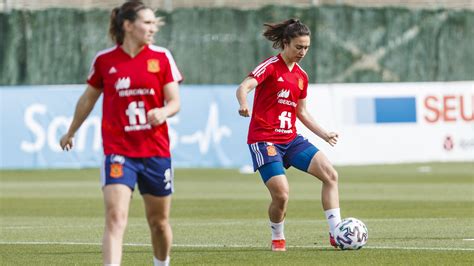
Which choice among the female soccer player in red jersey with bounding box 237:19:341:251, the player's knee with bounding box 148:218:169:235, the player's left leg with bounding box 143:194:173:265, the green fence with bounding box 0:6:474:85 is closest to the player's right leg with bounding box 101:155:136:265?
the player's left leg with bounding box 143:194:173:265

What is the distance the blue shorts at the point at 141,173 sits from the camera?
9.94m

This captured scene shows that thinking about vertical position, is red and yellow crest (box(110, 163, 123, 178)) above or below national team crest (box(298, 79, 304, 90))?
A: below

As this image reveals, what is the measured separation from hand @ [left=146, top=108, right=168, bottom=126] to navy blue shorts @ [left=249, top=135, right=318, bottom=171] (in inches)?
154

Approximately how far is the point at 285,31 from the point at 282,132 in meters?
1.04

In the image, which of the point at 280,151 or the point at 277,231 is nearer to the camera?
the point at 277,231

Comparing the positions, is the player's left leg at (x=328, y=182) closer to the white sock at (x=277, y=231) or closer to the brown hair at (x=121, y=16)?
the white sock at (x=277, y=231)

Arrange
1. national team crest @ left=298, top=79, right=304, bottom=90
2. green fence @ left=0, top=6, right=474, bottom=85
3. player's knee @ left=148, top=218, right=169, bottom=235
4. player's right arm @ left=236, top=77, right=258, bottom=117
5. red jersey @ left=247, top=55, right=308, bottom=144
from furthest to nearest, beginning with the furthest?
green fence @ left=0, top=6, right=474, bottom=85, national team crest @ left=298, top=79, right=304, bottom=90, red jersey @ left=247, top=55, right=308, bottom=144, player's right arm @ left=236, top=77, right=258, bottom=117, player's knee @ left=148, top=218, right=169, bottom=235

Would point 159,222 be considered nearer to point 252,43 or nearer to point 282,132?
point 282,132

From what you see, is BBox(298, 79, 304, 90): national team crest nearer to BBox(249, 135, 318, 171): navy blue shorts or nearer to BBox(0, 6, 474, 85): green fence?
BBox(249, 135, 318, 171): navy blue shorts

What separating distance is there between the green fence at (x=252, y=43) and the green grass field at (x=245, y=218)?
16.1 feet

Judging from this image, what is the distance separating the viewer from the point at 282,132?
1384 cm

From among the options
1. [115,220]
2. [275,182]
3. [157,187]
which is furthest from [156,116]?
[275,182]

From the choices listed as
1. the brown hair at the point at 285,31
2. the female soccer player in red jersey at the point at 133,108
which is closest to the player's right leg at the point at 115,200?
the female soccer player in red jersey at the point at 133,108

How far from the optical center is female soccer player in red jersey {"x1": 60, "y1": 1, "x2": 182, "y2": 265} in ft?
32.6
